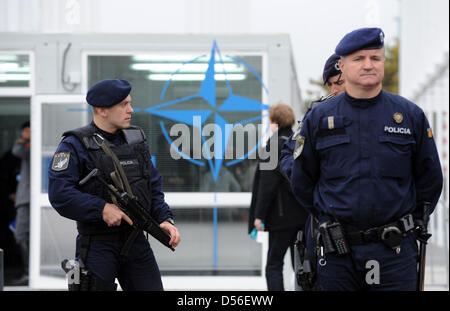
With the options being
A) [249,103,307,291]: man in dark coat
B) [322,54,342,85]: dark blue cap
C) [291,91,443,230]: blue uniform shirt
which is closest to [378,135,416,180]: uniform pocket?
[291,91,443,230]: blue uniform shirt

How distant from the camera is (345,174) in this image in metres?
3.43

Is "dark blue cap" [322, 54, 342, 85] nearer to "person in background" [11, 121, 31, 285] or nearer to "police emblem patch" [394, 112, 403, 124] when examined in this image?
"police emblem patch" [394, 112, 403, 124]

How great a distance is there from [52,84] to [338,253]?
5493 mm

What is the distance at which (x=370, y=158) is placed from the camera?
3402 millimetres

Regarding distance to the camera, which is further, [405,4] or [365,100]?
[405,4]

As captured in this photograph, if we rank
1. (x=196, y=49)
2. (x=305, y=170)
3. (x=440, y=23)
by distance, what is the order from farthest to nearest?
1. (x=440, y=23)
2. (x=196, y=49)
3. (x=305, y=170)

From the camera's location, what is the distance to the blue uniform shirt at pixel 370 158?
3395 millimetres

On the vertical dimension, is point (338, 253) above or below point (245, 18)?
below

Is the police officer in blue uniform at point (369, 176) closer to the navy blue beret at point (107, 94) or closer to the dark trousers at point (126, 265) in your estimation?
the dark trousers at point (126, 265)

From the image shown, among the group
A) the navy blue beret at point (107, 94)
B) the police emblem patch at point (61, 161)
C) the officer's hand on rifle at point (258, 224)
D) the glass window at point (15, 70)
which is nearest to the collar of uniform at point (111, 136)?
the navy blue beret at point (107, 94)

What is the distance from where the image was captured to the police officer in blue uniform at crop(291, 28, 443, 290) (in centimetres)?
338

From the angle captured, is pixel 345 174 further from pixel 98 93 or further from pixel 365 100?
pixel 98 93
